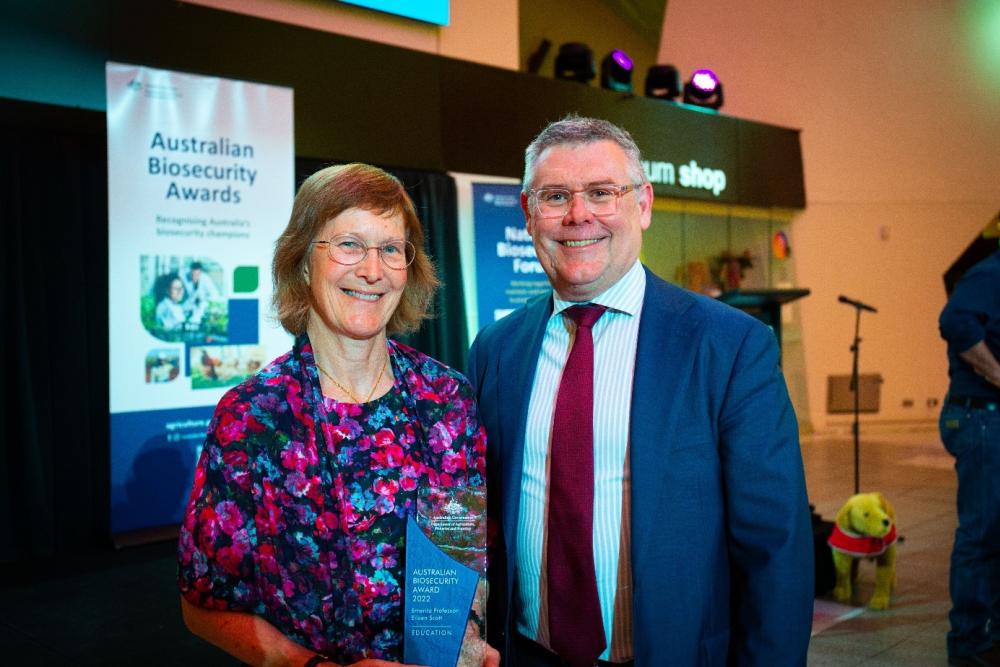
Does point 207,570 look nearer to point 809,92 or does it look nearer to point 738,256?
point 738,256

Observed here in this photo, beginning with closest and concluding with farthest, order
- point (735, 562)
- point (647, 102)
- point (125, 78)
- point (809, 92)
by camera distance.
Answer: point (735, 562)
point (125, 78)
point (647, 102)
point (809, 92)

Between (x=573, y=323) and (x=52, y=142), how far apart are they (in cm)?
472

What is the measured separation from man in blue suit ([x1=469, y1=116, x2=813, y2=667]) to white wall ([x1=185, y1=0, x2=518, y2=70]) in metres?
5.04

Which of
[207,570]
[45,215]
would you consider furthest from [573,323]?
[45,215]

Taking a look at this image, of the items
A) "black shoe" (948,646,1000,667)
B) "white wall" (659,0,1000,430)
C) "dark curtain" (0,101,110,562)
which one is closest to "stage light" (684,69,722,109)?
"white wall" (659,0,1000,430)

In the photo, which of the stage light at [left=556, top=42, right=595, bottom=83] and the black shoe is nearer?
the black shoe

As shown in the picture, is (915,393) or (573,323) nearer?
(573,323)

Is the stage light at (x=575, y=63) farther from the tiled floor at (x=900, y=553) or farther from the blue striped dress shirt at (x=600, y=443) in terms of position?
the blue striped dress shirt at (x=600, y=443)

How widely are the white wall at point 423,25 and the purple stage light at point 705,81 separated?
9.82ft

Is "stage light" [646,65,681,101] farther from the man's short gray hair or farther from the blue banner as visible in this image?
the man's short gray hair

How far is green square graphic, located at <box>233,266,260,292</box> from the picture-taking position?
18.4ft

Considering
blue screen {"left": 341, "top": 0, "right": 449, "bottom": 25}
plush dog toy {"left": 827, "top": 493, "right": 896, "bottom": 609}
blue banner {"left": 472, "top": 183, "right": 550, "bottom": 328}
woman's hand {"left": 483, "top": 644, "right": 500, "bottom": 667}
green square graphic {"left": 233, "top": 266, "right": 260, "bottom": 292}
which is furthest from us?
blue banner {"left": 472, "top": 183, "right": 550, "bottom": 328}

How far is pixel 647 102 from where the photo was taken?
9.58 metres

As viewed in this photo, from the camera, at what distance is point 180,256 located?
17.6ft
